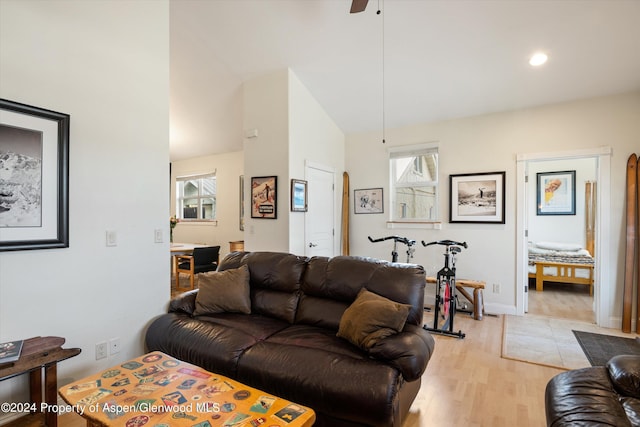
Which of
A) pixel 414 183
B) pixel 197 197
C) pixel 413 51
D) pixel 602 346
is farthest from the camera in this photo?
pixel 197 197

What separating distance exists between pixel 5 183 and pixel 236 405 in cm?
191

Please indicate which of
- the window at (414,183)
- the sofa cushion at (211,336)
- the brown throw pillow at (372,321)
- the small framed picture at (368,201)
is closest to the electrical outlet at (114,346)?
the sofa cushion at (211,336)

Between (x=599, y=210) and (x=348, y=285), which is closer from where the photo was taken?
(x=348, y=285)

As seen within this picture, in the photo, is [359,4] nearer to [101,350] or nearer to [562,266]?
[101,350]

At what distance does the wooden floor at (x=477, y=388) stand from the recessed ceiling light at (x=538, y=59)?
290 cm

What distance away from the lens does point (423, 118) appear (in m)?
4.39

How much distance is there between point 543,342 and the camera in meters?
3.16

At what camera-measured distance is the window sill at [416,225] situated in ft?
14.4

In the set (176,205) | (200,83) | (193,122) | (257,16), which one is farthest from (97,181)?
(176,205)

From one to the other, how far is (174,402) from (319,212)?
10.7 ft

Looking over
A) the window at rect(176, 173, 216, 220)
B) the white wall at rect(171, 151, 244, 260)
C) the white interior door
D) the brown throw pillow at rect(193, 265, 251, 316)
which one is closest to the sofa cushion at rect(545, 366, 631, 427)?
the brown throw pillow at rect(193, 265, 251, 316)

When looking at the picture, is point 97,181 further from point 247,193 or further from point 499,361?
point 499,361

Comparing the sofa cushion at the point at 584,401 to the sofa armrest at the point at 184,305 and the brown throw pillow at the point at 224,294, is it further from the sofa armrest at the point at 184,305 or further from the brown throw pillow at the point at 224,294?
the sofa armrest at the point at 184,305

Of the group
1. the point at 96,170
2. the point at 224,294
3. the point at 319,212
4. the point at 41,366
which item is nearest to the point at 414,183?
the point at 319,212
